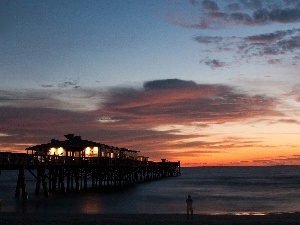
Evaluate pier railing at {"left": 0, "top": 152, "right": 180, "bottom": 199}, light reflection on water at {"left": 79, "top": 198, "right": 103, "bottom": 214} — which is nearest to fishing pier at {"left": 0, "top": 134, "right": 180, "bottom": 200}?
pier railing at {"left": 0, "top": 152, "right": 180, "bottom": 199}

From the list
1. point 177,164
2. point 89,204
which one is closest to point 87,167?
point 89,204

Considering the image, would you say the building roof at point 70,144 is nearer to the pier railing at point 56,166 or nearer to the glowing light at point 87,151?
the glowing light at point 87,151

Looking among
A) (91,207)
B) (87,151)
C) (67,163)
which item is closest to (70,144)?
(87,151)

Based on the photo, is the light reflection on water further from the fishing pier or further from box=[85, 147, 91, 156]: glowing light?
box=[85, 147, 91, 156]: glowing light

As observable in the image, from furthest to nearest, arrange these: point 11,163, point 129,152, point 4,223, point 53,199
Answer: point 129,152 → point 53,199 → point 11,163 → point 4,223

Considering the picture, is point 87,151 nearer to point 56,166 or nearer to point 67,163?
point 67,163

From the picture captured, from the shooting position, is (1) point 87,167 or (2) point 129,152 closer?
(1) point 87,167

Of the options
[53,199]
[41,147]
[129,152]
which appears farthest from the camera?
[129,152]

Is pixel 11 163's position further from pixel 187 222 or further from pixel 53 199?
pixel 187 222

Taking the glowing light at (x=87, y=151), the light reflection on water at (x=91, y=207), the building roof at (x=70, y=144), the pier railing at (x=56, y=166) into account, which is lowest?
the light reflection on water at (x=91, y=207)

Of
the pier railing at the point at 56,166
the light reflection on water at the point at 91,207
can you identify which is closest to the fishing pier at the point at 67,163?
the pier railing at the point at 56,166

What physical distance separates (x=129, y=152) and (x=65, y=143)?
2812cm

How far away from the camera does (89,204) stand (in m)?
40.6

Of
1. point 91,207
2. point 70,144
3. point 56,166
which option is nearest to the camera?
point 91,207
